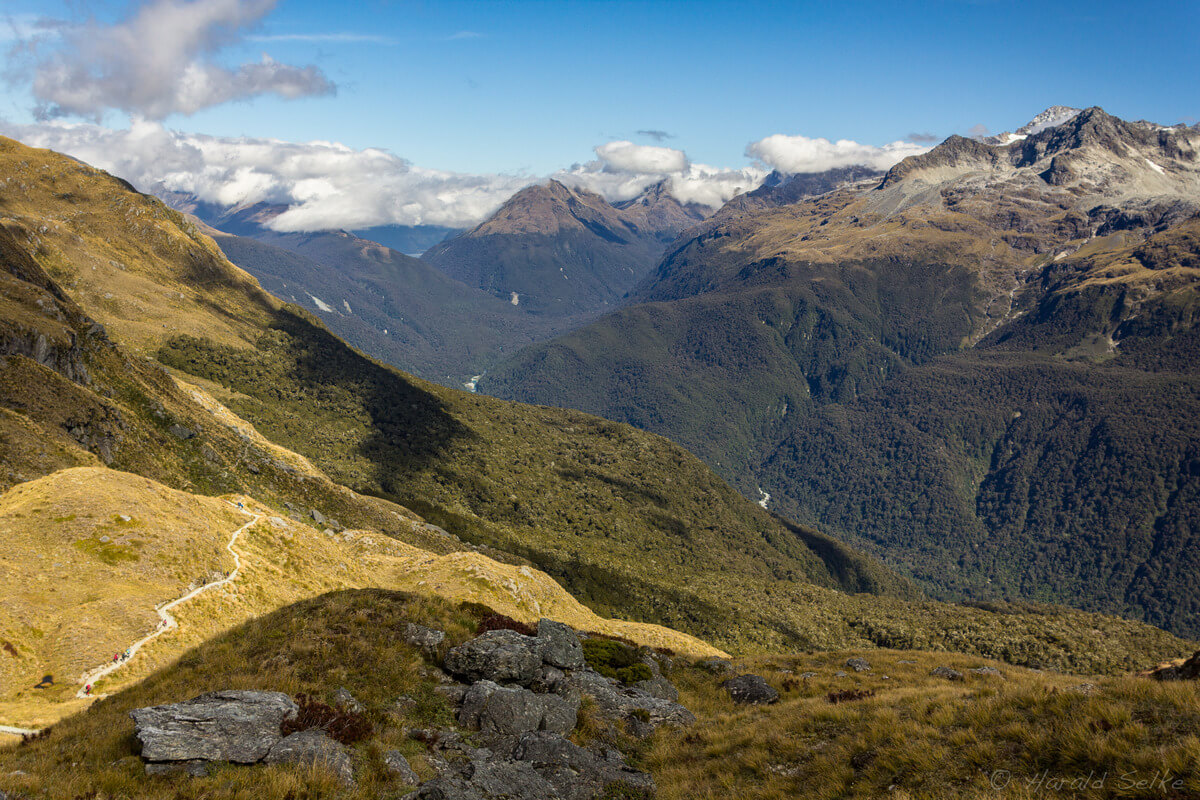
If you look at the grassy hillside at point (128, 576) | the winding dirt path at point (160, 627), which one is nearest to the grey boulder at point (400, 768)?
the grassy hillside at point (128, 576)

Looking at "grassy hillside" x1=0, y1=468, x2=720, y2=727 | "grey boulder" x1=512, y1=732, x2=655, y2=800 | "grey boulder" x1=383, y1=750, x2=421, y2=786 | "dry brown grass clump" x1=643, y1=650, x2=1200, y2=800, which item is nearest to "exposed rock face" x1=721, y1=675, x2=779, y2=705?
"dry brown grass clump" x1=643, y1=650, x2=1200, y2=800

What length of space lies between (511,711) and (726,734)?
923 cm

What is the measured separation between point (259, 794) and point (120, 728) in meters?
7.36

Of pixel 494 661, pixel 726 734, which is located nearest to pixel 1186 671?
pixel 726 734

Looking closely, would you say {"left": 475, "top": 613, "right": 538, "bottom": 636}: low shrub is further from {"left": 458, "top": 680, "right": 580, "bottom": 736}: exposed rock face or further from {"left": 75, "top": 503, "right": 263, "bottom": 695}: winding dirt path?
{"left": 75, "top": 503, "right": 263, "bottom": 695}: winding dirt path

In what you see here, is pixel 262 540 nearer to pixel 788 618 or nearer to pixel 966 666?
pixel 966 666

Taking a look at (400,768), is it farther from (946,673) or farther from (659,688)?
(946,673)

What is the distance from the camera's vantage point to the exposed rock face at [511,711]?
77.8 feet

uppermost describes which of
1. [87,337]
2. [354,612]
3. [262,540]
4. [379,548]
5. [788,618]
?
[87,337]

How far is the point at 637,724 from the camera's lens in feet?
89.6

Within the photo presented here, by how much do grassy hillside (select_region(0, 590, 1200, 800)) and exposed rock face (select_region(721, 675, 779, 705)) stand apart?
4.21 meters

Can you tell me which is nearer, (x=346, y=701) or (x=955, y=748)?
(x=955, y=748)

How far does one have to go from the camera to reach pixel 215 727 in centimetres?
1838

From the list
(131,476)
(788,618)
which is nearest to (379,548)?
(131,476)
